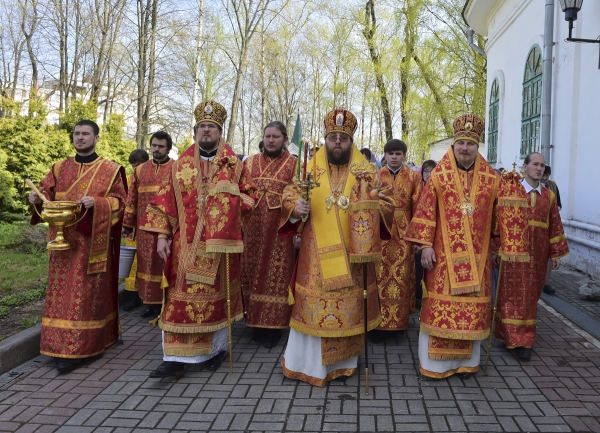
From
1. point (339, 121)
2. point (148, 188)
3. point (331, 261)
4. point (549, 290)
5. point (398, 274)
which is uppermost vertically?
point (339, 121)

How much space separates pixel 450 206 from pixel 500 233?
1.71 feet

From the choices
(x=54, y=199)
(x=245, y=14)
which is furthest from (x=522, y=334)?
(x=245, y=14)

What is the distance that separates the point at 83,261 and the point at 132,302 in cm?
217

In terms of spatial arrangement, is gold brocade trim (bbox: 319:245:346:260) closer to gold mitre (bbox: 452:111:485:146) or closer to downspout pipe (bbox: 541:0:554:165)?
gold mitre (bbox: 452:111:485:146)

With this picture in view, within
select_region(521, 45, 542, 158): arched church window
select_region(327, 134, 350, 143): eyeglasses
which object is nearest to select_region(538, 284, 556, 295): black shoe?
select_region(521, 45, 542, 158): arched church window

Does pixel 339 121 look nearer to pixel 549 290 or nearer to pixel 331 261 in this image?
pixel 331 261

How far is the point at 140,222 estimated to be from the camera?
6172mm

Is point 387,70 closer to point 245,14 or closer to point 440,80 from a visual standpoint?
point 440,80

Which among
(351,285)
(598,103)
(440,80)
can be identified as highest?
(440,80)

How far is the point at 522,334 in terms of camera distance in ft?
16.0

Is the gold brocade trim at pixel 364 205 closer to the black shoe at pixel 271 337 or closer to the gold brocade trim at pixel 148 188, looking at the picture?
the black shoe at pixel 271 337

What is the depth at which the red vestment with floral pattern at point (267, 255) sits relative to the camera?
5.26m

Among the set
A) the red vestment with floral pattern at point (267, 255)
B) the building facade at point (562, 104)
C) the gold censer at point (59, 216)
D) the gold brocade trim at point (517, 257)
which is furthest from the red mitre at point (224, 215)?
the building facade at point (562, 104)

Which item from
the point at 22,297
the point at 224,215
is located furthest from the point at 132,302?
the point at 224,215
